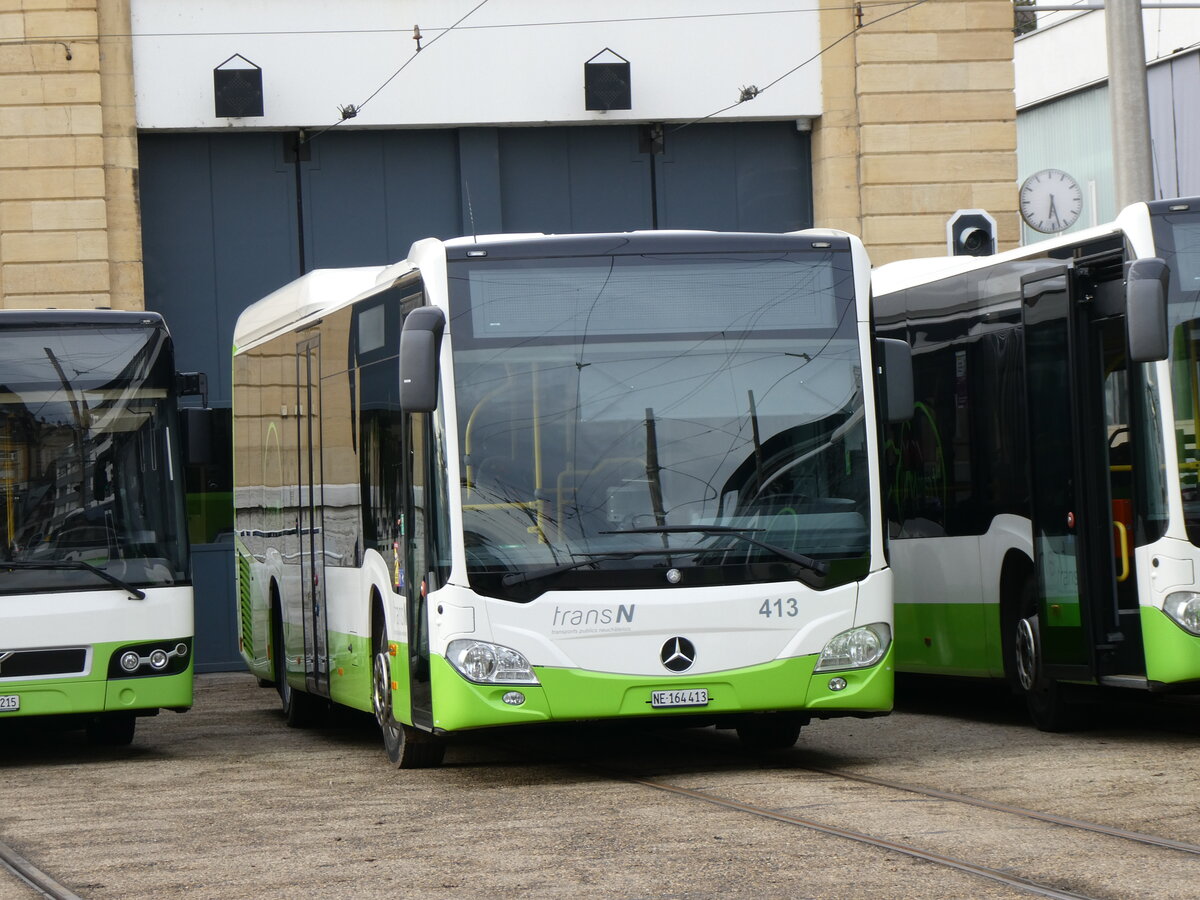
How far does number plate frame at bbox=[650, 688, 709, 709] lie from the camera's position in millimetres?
10859

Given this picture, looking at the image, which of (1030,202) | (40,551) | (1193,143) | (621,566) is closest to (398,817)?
(621,566)

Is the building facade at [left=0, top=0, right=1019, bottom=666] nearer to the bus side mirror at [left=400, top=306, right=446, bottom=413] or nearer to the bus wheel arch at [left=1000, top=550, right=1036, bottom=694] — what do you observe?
the bus wheel arch at [left=1000, top=550, right=1036, bottom=694]

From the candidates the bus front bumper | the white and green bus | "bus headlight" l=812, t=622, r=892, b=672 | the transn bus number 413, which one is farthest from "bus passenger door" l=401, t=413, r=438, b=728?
"bus headlight" l=812, t=622, r=892, b=672

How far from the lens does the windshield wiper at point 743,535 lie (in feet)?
35.7

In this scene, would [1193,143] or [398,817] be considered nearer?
[398,817]

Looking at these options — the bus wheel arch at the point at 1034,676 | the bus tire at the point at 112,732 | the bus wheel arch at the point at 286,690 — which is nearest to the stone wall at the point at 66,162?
the bus wheel arch at the point at 286,690

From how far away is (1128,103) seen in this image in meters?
16.6

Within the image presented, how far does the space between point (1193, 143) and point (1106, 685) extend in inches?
1273

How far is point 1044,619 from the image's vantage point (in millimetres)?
13039

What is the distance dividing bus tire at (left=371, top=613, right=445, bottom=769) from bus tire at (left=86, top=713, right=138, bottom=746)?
250 centimetres

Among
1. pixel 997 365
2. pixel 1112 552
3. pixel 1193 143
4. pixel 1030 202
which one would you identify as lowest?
pixel 1112 552

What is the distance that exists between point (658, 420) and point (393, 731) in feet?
8.26

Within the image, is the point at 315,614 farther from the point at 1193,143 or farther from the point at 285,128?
the point at 1193,143

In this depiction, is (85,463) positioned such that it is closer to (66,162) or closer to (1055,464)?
(1055,464)
